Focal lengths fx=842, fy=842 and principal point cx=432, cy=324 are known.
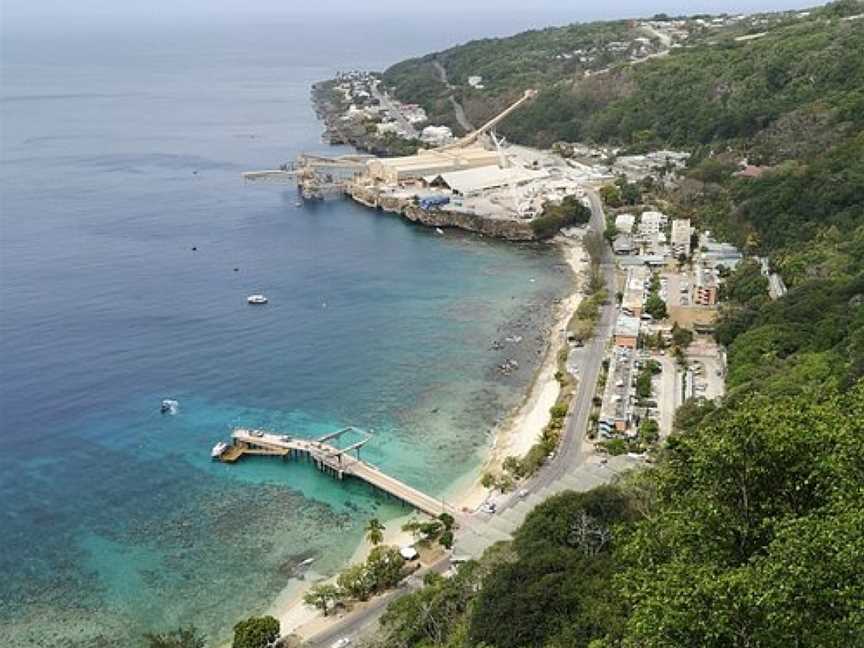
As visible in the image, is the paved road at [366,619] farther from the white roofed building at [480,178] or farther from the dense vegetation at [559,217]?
the white roofed building at [480,178]

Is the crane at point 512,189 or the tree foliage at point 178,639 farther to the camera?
the crane at point 512,189

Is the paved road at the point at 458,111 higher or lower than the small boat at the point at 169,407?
higher

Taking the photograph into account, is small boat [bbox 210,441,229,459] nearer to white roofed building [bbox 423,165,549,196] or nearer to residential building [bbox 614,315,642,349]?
residential building [bbox 614,315,642,349]

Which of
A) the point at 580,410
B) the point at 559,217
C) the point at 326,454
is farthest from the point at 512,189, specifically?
the point at 326,454

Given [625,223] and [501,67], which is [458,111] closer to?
[501,67]

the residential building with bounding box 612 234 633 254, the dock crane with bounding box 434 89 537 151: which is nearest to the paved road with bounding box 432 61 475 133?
the dock crane with bounding box 434 89 537 151

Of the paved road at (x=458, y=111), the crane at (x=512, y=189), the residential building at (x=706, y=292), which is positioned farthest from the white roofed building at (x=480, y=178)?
the residential building at (x=706, y=292)

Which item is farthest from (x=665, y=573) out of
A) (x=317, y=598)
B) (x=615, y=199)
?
(x=615, y=199)
